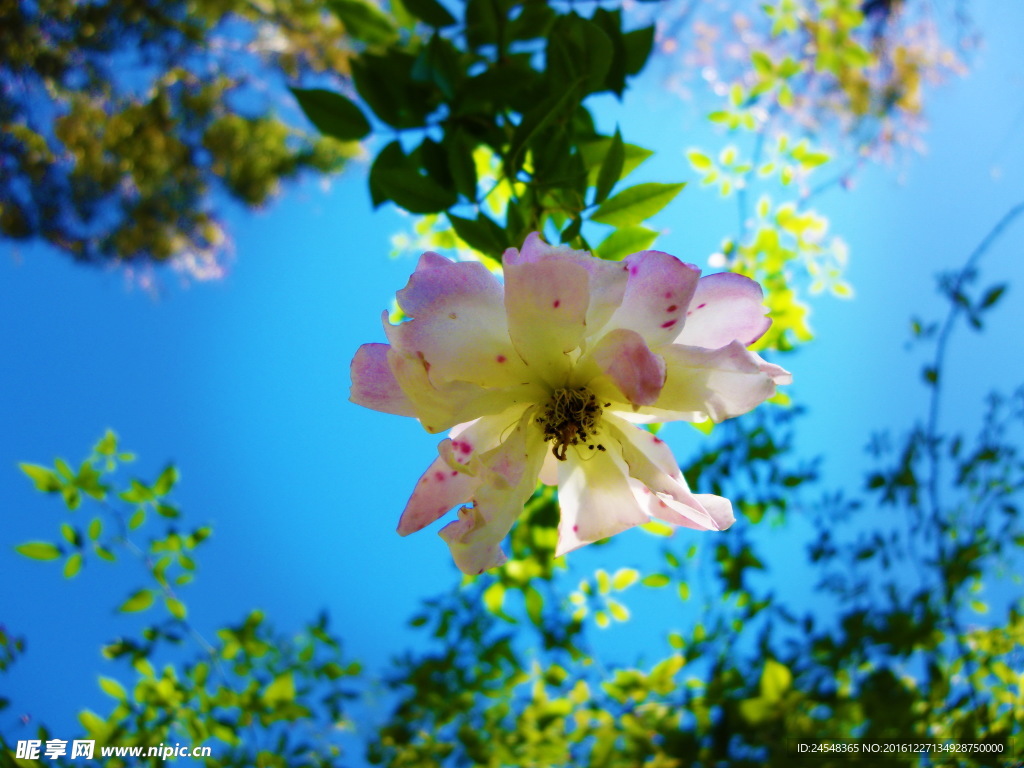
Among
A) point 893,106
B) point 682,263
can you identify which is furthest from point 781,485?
point 893,106

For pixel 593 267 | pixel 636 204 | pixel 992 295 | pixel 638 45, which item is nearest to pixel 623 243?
pixel 636 204

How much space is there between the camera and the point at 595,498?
16.7 inches

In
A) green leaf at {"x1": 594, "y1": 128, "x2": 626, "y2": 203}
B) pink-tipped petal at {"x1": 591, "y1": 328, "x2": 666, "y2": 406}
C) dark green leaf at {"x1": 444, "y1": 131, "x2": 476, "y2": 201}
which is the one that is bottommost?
pink-tipped petal at {"x1": 591, "y1": 328, "x2": 666, "y2": 406}

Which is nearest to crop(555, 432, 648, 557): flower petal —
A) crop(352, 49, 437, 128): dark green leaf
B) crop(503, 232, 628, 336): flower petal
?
crop(503, 232, 628, 336): flower petal

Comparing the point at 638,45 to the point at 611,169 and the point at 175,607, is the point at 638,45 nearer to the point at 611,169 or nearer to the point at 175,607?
the point at 611,169

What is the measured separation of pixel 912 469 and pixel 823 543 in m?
0.22

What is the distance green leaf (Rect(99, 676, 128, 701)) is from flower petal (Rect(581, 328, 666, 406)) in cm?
98

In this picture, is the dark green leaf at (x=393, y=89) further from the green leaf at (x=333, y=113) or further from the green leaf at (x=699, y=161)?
the green leaf at (x=699, y=161)

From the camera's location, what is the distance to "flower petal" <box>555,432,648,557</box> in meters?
0.41

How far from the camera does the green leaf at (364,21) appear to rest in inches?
30.3

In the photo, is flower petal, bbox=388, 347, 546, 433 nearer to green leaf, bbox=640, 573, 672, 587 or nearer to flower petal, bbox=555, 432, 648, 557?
flower petal, bbox=555, 432, 648, 557

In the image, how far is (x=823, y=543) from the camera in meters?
1.26

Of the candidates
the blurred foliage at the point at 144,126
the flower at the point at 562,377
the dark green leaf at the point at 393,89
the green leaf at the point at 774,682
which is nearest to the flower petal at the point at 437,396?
the flower at the point at 562,377

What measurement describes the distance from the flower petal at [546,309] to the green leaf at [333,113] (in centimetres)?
41
